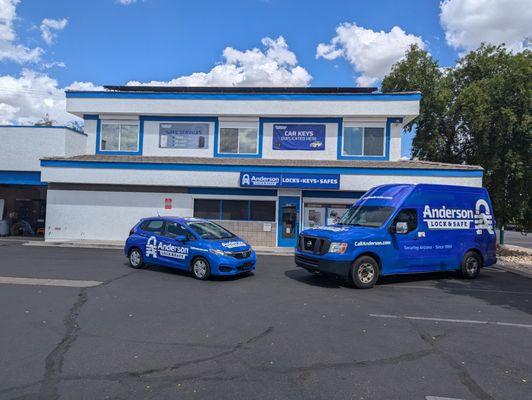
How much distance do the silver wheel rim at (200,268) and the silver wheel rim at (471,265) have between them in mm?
7484

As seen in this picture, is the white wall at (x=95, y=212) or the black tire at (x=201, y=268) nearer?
the black tire at (x=201, y=268)

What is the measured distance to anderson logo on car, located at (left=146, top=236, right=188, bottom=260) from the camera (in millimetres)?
10844

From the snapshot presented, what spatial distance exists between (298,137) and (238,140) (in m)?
3.28

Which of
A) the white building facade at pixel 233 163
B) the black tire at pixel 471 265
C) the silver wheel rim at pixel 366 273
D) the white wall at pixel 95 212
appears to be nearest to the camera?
the silver wheel rim at pixel 366 273

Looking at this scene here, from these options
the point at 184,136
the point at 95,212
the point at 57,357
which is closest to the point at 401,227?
the point at 57,357

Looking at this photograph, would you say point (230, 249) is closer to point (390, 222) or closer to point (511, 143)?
point (390, 222)

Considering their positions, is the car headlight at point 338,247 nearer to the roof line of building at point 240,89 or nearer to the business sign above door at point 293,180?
the business sign above door at point 293,180

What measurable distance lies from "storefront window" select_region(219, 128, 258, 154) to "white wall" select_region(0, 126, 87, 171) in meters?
9.10

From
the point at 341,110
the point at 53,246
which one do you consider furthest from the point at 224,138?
the point at 53,246

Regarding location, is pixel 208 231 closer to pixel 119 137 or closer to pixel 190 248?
pixel 190 248

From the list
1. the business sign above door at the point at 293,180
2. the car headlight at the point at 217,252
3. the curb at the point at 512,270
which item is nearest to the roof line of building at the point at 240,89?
the business sign above door at the point at 293,180

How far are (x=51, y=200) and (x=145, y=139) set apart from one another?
578 cm

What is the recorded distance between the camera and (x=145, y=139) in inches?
902

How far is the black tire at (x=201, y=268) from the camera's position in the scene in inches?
408
